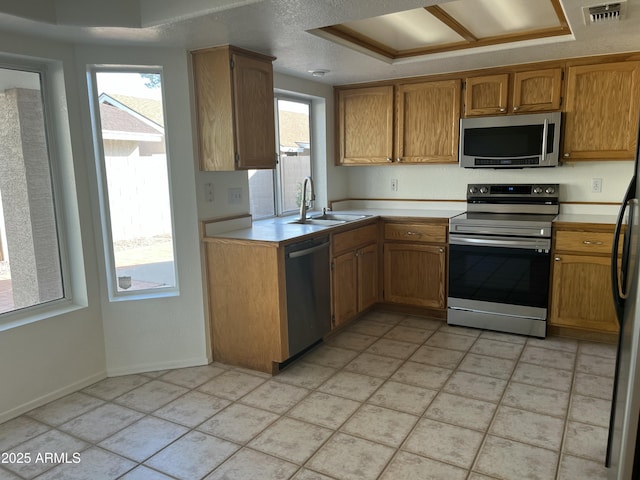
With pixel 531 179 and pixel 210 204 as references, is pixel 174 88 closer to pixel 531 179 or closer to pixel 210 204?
pixel 210 204

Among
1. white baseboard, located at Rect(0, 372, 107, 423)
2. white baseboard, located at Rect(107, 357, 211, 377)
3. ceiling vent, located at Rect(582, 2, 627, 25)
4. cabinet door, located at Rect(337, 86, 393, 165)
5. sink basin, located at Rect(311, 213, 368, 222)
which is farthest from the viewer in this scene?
cabinet door, located at Rect(337, 86, 393, 165)

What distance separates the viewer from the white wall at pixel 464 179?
3.75 metres

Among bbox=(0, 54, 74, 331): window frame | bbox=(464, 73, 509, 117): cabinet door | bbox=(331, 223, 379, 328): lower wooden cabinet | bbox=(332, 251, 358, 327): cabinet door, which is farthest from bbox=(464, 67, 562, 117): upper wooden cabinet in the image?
bbox=(0, 54, 74, 331): window frame

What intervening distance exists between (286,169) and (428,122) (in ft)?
4.31

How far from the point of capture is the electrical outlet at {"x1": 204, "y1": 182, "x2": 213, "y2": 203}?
10.5ft

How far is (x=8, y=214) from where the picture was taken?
2.68 meters

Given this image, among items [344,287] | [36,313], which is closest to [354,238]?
[344,287]

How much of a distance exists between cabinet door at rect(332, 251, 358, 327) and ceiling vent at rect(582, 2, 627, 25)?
84.2 inches

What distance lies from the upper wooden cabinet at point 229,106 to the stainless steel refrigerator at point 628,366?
84.7 inches

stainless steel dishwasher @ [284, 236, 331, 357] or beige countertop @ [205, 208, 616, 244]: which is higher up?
beige countertop @ [205, 208, 616, 244]

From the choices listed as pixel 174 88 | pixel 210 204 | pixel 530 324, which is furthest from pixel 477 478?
pixel 174 88

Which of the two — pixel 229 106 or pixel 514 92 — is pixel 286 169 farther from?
pixel 514 92

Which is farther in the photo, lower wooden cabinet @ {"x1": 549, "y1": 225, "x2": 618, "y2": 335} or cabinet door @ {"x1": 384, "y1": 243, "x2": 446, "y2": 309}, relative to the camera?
cabinet door @ {"x1": 384, "y1": 243, "x2": 446, "y2": 309}

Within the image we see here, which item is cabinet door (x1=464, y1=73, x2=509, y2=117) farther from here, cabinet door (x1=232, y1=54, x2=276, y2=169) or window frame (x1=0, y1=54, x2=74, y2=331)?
window frame (x1=0, y1=54, x2=74, y2=331)
